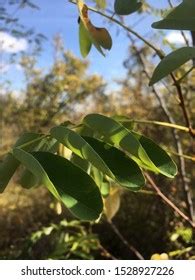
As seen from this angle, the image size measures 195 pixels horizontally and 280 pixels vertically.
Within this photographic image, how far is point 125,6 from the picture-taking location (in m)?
0.73

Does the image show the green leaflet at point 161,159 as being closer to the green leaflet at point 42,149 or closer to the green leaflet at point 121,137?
the green leaflet at point 121,137

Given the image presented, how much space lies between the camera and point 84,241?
1.98 metres

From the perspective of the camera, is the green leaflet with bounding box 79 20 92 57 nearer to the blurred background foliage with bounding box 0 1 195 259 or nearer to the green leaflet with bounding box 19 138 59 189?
the green leaflet with bounding box 19 138 59 189

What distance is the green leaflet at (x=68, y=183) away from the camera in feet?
1.64

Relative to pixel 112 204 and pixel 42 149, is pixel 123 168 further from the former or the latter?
pixel 112 204

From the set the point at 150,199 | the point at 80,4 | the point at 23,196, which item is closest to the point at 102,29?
the point at 80,4

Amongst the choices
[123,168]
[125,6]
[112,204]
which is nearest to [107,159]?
[123,168]

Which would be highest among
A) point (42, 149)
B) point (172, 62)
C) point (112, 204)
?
point (172, 62)

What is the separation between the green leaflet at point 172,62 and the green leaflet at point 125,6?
0.20 meters

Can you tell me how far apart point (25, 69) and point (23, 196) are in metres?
3.34

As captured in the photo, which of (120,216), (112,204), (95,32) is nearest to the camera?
(95,32)

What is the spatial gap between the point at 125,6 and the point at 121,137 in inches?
9.3
